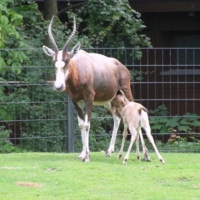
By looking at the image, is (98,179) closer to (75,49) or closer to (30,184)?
(30,184)

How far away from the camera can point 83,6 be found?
1641 centimetres

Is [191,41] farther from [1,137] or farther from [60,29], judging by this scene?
[1,137]

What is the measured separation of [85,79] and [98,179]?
2.46 metres

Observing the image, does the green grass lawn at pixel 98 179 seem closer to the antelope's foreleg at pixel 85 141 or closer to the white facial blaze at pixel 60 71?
the antelope's foreleg at pixel 85 141

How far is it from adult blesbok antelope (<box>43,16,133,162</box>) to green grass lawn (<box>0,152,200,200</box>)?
705 millimetres

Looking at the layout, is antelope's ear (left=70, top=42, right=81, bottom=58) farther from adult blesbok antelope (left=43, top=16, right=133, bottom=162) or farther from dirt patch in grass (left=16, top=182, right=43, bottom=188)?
dirt patch in grass (left=16, top=182, right=43, bottom=188)

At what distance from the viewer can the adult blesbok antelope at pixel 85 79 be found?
441 inches

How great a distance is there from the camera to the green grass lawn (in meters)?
8.54

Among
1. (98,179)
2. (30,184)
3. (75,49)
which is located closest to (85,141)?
(75,49)

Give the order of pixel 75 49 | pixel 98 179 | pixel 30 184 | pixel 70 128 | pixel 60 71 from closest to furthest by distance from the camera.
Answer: pixel 30 184, pixel 98 179, pixel 60 71, pixel 75 49, pixel 70 128

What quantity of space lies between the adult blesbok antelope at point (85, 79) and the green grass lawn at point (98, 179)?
71 centimetres

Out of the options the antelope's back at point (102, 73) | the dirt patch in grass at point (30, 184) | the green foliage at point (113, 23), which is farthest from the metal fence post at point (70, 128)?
the dirt patch in grass at point (30, 184)

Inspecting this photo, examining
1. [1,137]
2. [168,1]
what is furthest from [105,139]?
[168,1]

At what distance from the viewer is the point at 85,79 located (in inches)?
457
